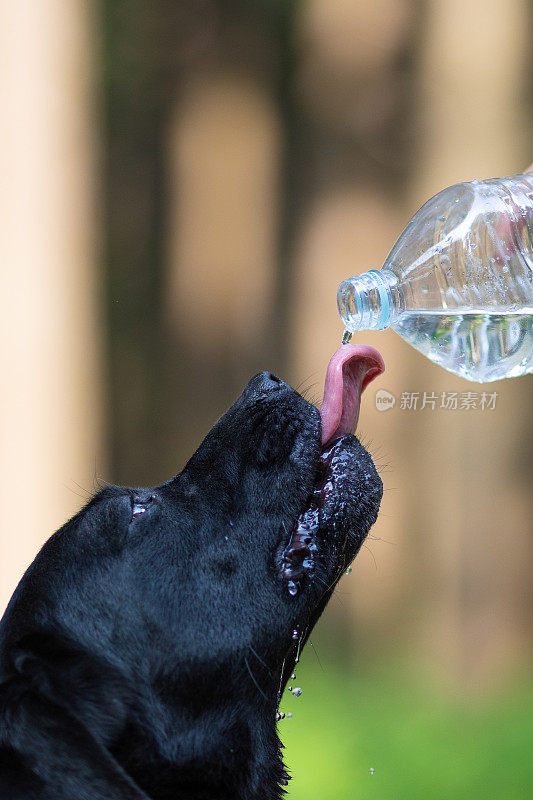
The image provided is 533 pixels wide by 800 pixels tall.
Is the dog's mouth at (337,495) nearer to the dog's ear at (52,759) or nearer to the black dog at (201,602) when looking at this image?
the black dog at (201,602)

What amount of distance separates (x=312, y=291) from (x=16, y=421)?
1705mm

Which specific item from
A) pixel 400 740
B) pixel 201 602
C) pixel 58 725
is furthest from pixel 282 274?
pixel 58 725

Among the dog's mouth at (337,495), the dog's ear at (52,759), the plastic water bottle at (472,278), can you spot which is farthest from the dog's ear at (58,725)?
the plastic water bottle at (472,278)

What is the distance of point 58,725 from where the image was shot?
1.55 metres

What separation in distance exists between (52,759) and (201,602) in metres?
0.45

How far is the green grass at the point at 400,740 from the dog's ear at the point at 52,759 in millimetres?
2464

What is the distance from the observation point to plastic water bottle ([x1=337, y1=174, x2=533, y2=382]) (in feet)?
7.18

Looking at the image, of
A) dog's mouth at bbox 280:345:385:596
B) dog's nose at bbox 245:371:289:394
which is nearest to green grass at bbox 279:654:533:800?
dog's mouth at bbox 280:345:385:596

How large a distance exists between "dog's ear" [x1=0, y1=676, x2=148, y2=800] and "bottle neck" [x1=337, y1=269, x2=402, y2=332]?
1.06 metres

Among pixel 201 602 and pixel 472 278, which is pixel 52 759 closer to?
pixel 201 602

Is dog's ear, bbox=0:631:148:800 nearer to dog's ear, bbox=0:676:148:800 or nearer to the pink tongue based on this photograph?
dog's ear, bbox=0:676:148:800

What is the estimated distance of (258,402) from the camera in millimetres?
1972

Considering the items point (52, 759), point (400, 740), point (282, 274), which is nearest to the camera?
point (52, 759)

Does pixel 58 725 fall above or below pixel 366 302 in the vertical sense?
below
